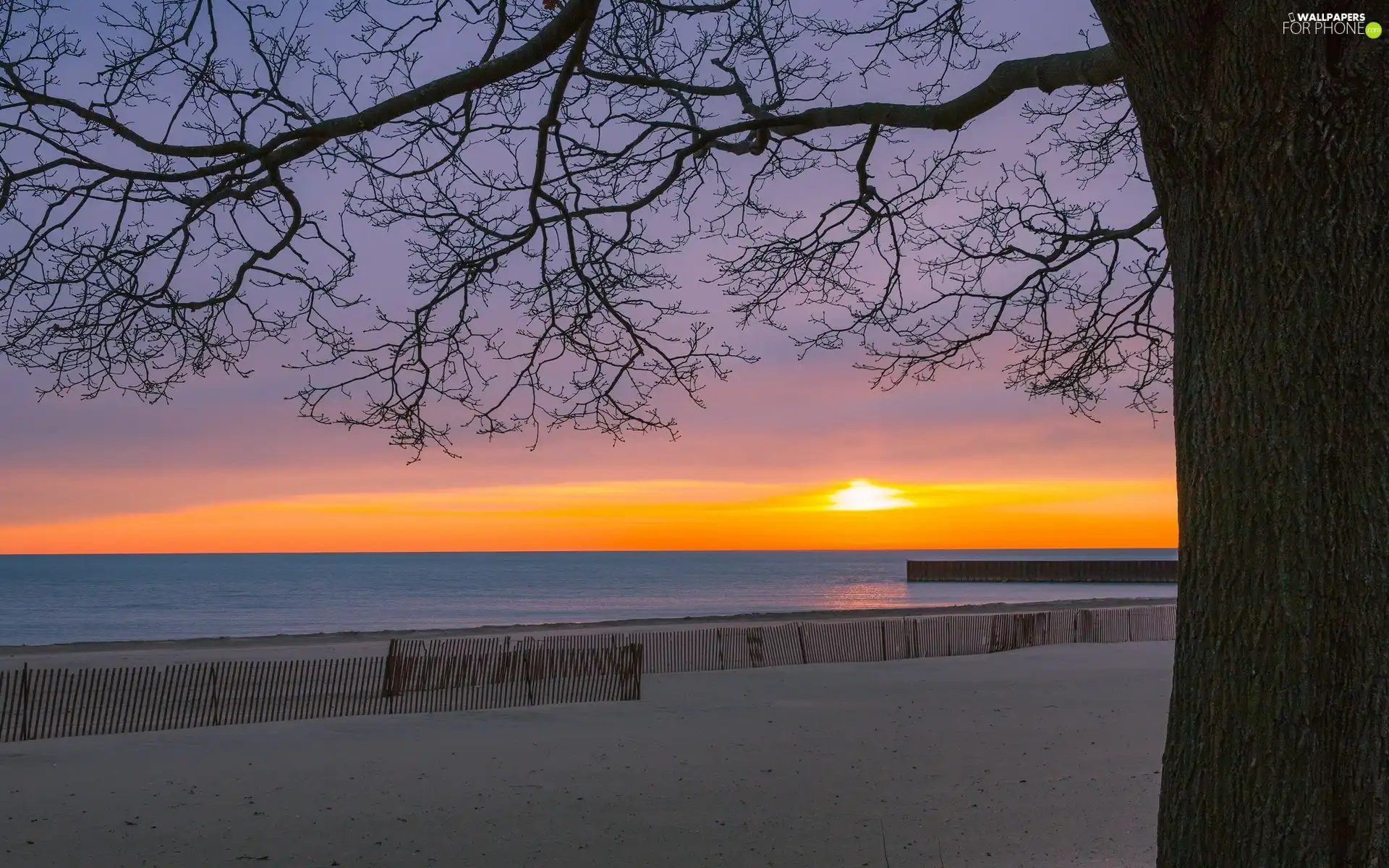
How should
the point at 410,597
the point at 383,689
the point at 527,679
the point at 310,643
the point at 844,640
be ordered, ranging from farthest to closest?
1. the point at 410,597
2. the point at 310,643
3. the point at 844,640
4. the point at 383,689
5. the point at 527,679

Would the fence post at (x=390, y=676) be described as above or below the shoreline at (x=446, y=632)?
above

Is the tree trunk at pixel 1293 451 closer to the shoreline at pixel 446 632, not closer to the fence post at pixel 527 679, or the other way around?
the fence post at pixel 527 679

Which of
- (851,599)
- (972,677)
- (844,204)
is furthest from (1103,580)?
(844,204)

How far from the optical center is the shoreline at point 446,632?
38562mm

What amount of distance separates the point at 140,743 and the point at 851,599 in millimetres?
76473

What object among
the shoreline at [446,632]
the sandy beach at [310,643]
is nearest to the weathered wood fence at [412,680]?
the sandy beach at [310,643]

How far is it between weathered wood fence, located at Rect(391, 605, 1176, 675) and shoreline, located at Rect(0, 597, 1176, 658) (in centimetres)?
1030

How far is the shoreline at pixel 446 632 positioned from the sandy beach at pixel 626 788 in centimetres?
2444

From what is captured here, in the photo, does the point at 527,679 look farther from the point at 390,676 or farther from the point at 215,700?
the point at 215,700

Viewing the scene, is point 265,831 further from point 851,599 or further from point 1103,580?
point 1103,580

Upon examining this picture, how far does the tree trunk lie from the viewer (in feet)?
12.6

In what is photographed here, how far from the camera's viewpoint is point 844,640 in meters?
26.8

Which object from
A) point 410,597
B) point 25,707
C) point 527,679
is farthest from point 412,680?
point 410,597

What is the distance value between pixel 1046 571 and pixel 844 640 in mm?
81368
